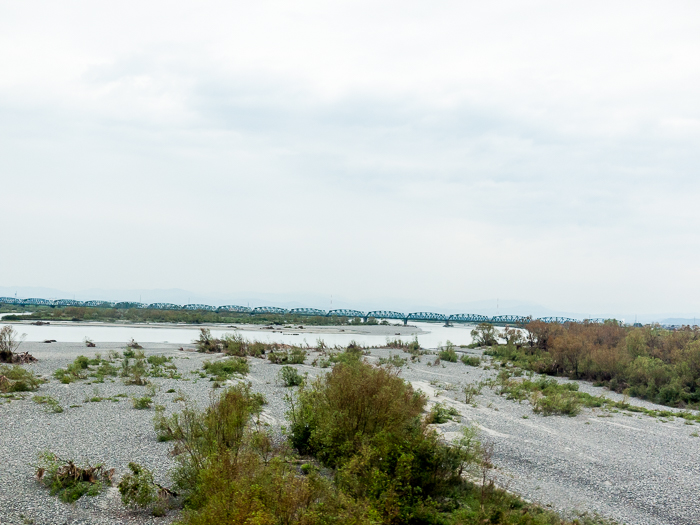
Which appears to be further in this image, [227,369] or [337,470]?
[227,369]

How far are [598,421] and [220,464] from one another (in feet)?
49.4

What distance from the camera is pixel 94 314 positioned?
91.1 meters

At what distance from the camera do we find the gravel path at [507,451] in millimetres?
8320

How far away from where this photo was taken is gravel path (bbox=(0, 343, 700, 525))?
832cm

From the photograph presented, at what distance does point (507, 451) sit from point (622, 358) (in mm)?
18005

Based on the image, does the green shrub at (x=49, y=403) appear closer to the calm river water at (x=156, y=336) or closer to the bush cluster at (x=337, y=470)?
the bush cluster at (x=337, y=470)

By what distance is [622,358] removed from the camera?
88.2ft

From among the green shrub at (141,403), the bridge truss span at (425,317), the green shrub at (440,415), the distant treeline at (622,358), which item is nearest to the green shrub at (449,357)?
the distant treeline at (622,358)

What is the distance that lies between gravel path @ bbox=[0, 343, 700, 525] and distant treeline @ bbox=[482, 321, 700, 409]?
5377mm

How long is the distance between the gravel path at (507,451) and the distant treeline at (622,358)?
5.38 m

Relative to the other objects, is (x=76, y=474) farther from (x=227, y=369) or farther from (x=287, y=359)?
(x=287, y=359)

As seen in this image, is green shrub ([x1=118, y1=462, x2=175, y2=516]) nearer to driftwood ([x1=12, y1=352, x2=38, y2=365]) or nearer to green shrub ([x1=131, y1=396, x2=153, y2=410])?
green shrub ([x1=131, y1=396, x2=153, y2=410])

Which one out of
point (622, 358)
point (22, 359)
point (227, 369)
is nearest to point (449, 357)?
point (622, 358)

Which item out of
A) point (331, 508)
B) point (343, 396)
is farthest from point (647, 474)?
point (331, 508)
